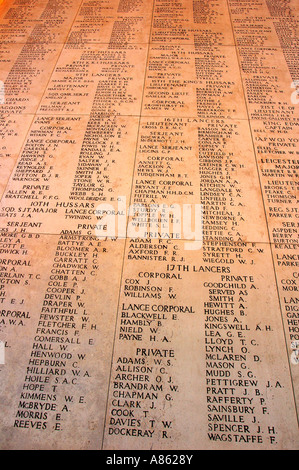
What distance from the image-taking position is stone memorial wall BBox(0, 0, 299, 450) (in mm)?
2996

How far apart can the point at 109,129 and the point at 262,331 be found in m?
3.58

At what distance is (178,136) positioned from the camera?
183 inches

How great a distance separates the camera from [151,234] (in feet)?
12.7

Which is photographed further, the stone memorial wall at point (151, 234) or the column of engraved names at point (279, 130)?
the column of engraved names at point (279, 130)

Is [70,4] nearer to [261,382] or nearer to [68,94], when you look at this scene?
[68,94]

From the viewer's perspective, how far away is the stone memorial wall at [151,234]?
2996 mm
